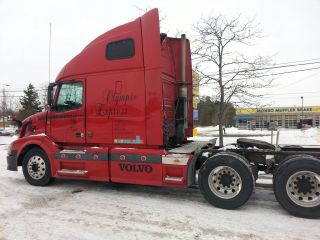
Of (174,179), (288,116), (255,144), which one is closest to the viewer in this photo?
(174,179)

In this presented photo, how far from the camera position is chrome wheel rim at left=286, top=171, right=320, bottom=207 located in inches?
215

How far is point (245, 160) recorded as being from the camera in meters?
5.97

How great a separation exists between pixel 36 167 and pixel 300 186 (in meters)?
6.11

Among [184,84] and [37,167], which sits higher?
[184,84]

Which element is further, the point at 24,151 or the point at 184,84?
the point at 24,151

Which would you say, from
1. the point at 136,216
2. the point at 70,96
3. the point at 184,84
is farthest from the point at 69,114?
the point at 136,216

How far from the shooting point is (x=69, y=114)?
7699mm

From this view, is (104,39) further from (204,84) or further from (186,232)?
(204,84)

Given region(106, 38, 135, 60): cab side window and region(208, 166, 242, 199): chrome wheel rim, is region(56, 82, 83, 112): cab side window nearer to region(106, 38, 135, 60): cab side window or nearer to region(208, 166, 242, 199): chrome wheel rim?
region(106, 38, 135, 60): cab side window

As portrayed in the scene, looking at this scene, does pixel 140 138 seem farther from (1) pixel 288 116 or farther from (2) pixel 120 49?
(1) pixel 288 116

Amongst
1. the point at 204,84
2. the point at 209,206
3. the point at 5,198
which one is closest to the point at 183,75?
the point at 209,206

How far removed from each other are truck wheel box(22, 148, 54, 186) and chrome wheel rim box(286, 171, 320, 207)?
5.59 meters

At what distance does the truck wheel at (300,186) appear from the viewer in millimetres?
5434

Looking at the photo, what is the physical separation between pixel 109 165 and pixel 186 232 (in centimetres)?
286
